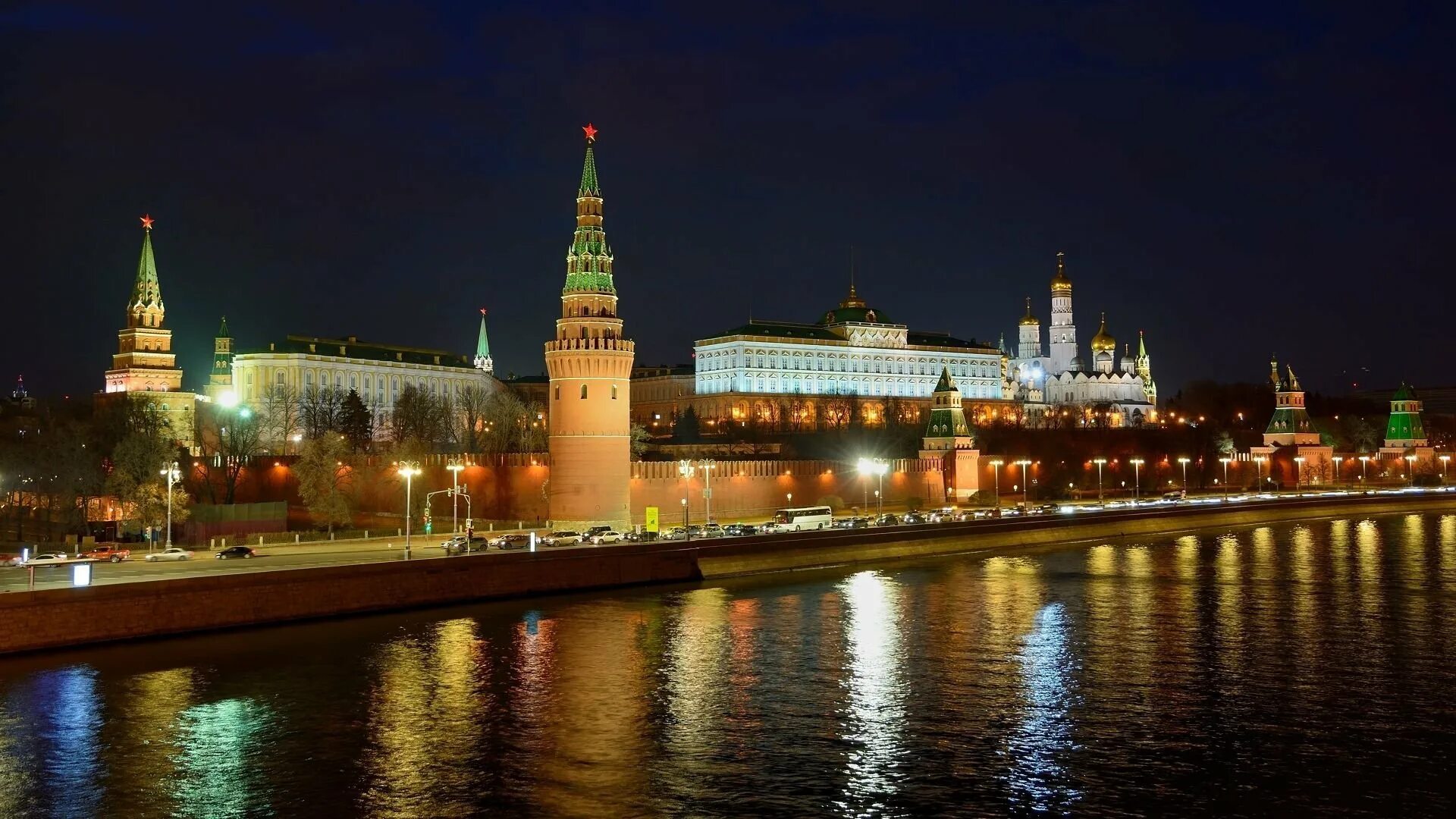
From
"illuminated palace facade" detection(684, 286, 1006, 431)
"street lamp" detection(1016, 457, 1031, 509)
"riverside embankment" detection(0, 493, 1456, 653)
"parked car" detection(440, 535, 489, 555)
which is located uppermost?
"illuminated palace facade" detection(684, 286, 1006, 431)

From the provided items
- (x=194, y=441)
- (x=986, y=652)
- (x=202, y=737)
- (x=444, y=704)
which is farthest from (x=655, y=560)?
(x=194, y=441)

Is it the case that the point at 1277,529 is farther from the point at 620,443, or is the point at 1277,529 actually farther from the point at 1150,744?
the point at 1150,744

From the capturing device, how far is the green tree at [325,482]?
65500mm

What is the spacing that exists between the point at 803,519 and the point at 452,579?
27942 millimetres

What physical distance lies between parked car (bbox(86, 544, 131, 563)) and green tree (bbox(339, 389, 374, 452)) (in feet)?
121

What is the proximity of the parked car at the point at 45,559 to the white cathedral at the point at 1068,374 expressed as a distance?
125 m

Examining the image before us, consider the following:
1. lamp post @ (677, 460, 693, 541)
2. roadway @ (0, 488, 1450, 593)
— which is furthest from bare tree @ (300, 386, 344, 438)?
roadway @ (0, 488, 1450, 593)

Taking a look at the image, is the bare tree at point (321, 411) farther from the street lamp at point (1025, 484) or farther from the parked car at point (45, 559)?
the street lamp at point (1025, 484)

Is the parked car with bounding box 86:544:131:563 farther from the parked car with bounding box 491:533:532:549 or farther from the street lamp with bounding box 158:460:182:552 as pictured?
the parked car with bounding box 491:533:532:549

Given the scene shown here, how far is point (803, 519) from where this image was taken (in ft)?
221

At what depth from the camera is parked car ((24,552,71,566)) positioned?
4484 cm

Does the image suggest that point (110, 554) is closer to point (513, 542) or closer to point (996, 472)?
point (513, 542)

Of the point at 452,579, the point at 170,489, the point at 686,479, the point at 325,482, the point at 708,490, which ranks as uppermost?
the point at 325,482

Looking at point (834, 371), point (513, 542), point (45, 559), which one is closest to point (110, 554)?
point (45, 559)
